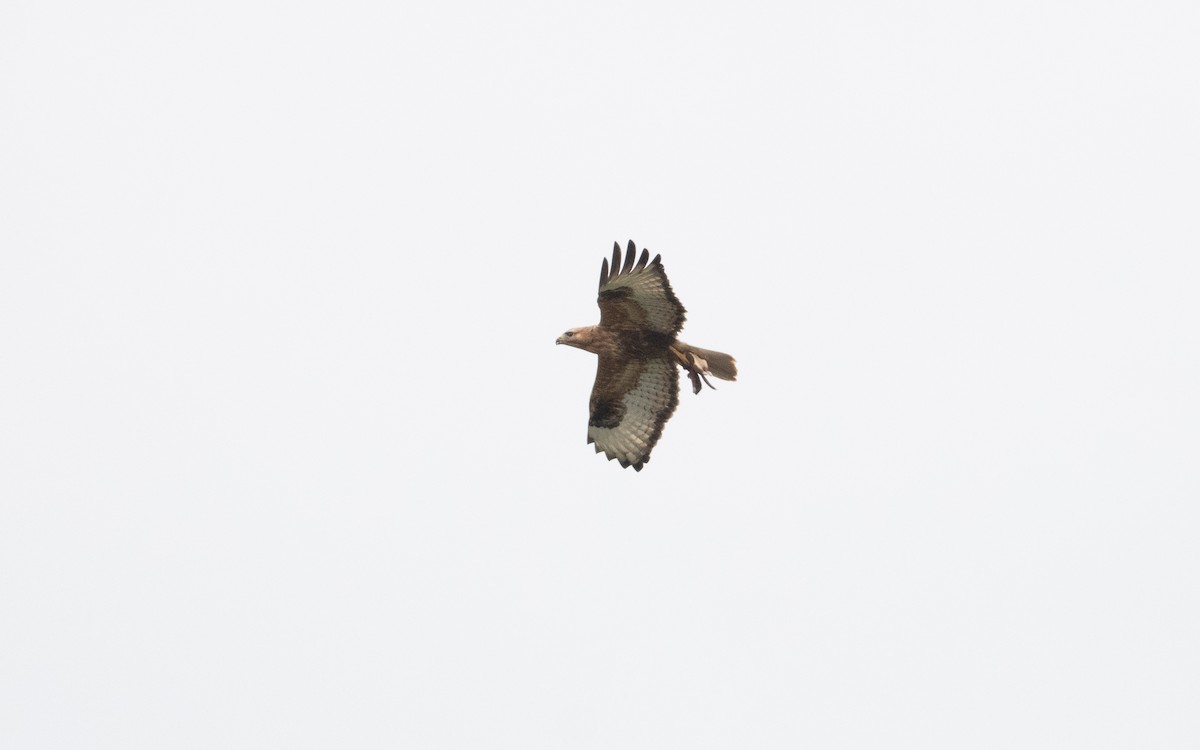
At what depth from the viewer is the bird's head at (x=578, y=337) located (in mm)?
18688

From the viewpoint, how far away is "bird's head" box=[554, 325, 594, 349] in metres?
18.7

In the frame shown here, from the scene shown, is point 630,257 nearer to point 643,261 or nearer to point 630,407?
point 643,261

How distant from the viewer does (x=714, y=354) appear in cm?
1873

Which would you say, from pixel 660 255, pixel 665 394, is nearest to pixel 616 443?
pixel 665 394

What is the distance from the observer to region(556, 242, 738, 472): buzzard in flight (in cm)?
1800

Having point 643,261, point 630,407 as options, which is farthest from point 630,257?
point 630,407

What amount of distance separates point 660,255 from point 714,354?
1.42 metres

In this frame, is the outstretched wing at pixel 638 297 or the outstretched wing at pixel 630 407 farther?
the outstretched wing at pixel 630 407

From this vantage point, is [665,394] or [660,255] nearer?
[660,255]

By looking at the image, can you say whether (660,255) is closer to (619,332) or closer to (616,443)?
(619,332)

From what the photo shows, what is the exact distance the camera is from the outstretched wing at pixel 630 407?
62.2 feet

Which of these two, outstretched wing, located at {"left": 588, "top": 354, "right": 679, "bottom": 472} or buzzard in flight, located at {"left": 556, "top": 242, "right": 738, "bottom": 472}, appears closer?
buzzard in flight, located at {"left": 556, "top": 242, "right": 738, "bottom": 472}

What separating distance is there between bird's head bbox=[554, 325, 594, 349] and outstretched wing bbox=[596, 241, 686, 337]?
288 mm

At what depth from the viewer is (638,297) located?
18.1m
